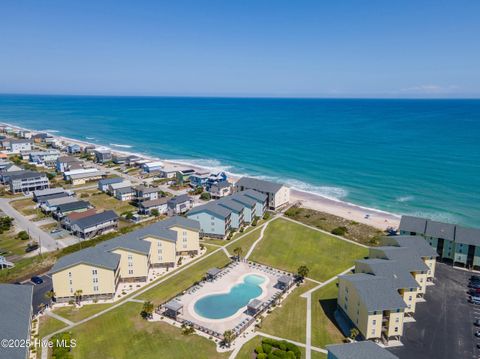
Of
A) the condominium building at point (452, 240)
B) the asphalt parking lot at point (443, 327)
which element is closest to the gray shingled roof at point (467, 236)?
the condominium building at point (452, 240)

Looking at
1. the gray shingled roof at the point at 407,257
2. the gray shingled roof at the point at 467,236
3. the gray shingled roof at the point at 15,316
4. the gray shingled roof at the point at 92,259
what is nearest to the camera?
the gray shingled roof at the point at 15,316

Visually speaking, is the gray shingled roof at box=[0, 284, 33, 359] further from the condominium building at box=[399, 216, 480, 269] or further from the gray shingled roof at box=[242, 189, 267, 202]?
the condominium building at box=[399, 216, 480, 269]

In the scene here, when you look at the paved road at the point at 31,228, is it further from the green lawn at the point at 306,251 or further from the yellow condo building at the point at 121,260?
the green lawn at the point at 306,251

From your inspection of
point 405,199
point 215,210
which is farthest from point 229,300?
point 405,199

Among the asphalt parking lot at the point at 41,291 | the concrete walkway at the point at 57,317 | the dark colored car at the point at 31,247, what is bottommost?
the concrete walkway at the point at 57,317

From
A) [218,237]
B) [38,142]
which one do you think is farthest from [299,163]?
[38,142]

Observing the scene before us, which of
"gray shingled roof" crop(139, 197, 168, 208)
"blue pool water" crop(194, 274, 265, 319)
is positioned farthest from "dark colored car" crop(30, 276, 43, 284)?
"gray shingled roof" crop(139, 197, 168, 208)

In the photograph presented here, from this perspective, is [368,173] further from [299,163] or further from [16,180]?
[16,180]
